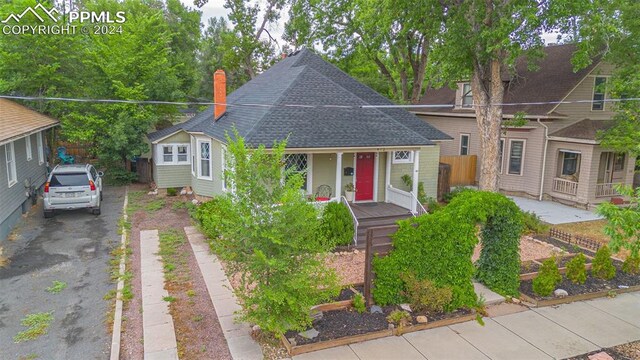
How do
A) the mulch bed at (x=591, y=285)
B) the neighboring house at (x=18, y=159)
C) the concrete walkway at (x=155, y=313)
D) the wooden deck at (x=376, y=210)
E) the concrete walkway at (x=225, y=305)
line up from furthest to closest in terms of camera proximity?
the wooden deck at (x=376, y=210), the neighboring house at (x=18, y=159), the mulch bed at (x=591, y=285), the concrete walkway at (x=225, y=305), the concrete walkway at (x=155, y=313)

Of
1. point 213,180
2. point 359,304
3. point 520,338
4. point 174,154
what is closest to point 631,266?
point 520,338

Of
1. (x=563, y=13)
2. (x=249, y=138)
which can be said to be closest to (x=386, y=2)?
(x=563, y=13)

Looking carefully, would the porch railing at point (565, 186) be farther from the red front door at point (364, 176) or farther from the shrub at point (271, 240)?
the shrub at point (271, 240)

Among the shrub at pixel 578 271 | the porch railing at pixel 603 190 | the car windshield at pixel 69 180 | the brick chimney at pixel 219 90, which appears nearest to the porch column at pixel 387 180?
the brick chimney at pixel 219 90

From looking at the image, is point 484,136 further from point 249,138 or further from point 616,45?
point 249,138

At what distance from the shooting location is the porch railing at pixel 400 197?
51.7ft

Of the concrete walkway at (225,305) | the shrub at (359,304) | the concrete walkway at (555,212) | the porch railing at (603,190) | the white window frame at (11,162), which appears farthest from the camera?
the porch railing at (603,190)

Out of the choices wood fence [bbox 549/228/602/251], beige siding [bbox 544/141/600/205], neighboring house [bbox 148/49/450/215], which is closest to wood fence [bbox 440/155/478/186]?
beige siding [bbox 544/141/600/205]

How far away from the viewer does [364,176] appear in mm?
16812

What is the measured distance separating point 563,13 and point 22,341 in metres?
16.8

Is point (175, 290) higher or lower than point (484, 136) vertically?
lower

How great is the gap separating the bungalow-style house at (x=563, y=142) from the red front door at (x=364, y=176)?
6.53 m

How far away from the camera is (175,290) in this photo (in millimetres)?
10000

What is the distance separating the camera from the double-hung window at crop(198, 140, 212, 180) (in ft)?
61.0
